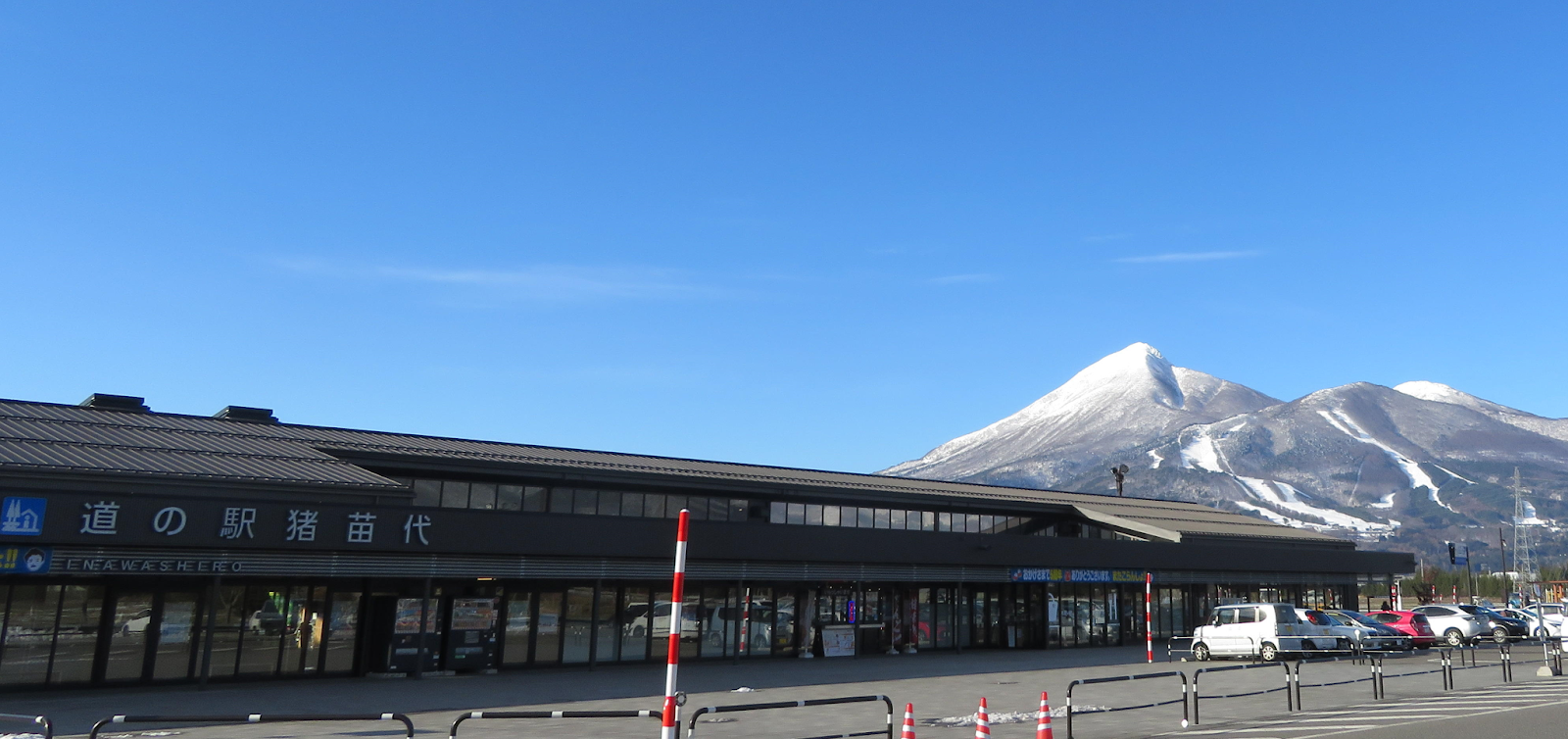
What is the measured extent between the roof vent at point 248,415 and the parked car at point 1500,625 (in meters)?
41.3

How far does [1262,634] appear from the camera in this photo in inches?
1184

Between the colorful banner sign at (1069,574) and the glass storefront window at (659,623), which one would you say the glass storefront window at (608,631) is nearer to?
the glass storefront window at (659,623)

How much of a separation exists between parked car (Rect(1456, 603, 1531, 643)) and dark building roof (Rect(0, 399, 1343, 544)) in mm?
10780

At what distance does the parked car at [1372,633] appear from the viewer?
106ft

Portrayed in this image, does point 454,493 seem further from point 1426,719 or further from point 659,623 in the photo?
point 1426,719

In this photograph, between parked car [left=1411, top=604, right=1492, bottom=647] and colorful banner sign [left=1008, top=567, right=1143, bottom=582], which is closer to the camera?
colorful banner sign [left=1008, top=567, right=1143, bottom=582]

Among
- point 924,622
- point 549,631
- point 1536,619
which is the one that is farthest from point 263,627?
point 1536,619

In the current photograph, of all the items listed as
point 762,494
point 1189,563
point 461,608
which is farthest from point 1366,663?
point 461,608

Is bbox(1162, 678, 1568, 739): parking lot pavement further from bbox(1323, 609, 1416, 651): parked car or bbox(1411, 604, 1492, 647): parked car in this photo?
bbox(1411, 604, 1492, 647): parked car

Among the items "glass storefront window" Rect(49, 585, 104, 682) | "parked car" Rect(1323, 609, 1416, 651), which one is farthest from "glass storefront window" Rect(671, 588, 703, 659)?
"parked car" Rect(1323, 609, 1416, 651)

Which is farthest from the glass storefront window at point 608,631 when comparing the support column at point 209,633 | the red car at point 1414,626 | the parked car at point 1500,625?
the parked car at point 1500,625

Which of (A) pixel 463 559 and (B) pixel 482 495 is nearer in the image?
(A) pixel 463 559

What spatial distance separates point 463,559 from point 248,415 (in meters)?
9.67

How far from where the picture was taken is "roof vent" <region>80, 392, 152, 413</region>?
88.1 ft
